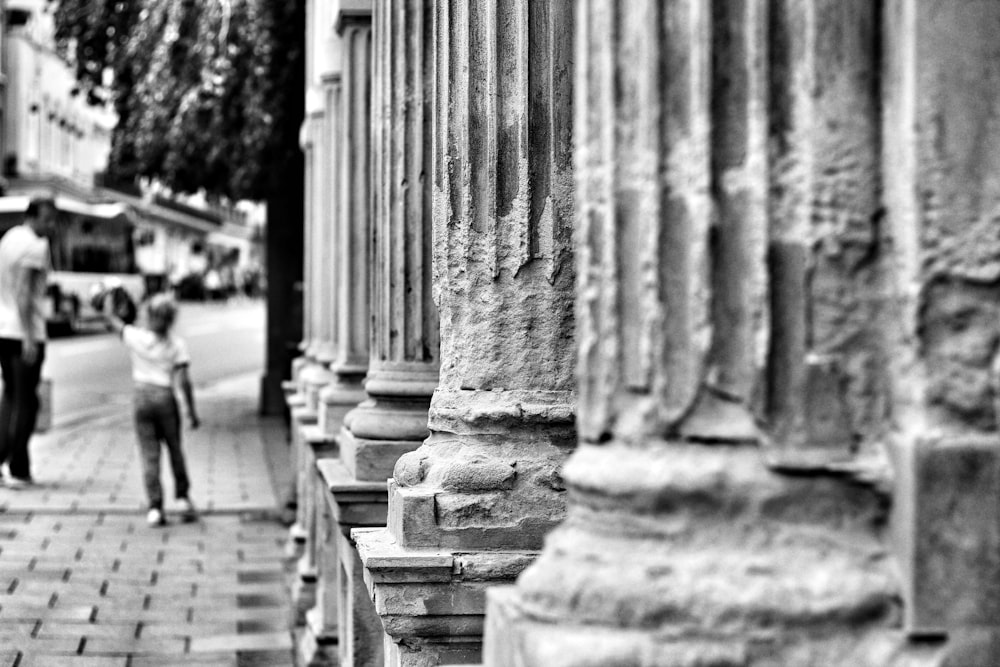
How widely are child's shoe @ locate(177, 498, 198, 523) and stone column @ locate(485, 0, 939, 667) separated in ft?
26.5

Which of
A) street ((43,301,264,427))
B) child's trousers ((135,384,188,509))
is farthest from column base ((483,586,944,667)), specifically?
street ((43,301,264,427))

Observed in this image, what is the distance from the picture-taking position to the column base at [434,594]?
3750mm

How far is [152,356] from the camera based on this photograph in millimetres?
9367

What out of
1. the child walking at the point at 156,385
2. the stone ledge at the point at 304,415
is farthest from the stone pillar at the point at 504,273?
the child walking at the point at 156,385

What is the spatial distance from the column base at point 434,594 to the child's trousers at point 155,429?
19.0 ft

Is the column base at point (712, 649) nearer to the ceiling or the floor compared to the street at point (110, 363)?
nearer to the ceiling

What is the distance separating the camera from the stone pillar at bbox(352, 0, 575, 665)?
12.9 feet

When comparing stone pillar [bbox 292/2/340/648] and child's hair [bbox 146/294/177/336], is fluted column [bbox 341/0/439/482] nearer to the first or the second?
stone pillar [bbox 292/2/340/648]

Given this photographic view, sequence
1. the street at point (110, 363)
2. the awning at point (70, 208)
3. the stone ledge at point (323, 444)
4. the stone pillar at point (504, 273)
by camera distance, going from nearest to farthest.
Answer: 1. the stone pillar at point (504, 273)
2. the stone ledge at point (323, 444)
3. the street at point (110, 363)
4. the awning at point (70, 208)

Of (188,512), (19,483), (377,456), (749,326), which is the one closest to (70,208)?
(19,483)

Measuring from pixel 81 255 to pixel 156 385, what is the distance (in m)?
31.2

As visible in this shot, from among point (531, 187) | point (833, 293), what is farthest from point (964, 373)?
point (531, 187)

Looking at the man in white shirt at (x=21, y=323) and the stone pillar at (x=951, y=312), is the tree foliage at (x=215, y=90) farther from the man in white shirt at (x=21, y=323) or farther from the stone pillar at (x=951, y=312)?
the stone pillar at (x=951, y=312)

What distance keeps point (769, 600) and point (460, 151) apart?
226 cm
